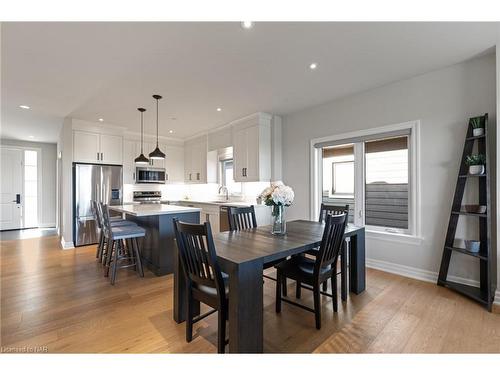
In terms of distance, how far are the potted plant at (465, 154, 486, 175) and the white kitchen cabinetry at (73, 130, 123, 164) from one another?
5976 millimetres

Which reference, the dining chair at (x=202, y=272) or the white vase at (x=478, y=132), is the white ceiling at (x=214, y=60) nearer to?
the white vase at (x=478, y=132)

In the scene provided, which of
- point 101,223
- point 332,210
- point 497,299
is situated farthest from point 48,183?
point 497,299

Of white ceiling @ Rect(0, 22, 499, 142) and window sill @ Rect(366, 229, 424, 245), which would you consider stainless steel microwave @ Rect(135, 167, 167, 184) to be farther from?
window sill @ Rect(366, 229, 424, 245)

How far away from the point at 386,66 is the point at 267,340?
311 cm

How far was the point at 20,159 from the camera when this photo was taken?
684 cm

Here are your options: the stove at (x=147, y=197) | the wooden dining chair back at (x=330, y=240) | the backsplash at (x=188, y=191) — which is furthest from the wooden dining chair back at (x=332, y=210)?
the stove at (x=147, y=197)

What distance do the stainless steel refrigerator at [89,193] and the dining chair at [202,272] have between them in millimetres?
3909

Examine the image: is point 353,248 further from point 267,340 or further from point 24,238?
point 24,238

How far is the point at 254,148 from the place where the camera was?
4512 mm

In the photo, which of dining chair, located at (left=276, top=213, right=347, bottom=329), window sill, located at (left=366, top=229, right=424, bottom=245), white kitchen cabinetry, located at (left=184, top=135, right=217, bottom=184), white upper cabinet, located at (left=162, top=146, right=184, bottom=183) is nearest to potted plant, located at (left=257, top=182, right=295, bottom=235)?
dining chair, located at (left=276, top=213, right=347, bottom=329)

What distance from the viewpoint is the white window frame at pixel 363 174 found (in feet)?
9.99

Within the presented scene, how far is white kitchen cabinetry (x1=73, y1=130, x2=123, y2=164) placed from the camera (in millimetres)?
4824

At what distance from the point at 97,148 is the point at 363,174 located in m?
5.22
